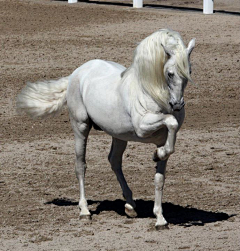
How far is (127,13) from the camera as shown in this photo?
2134 centimetres

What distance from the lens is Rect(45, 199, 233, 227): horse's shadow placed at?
7.55m

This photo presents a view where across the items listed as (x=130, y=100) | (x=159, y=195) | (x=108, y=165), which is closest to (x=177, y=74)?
(x=130, y=100)

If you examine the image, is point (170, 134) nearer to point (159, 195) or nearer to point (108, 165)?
point (159, 195)

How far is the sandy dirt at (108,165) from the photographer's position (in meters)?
7.12

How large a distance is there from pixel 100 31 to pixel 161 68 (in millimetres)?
12199

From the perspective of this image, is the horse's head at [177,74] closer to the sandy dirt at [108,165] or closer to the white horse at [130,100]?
the white horse at [130,100]

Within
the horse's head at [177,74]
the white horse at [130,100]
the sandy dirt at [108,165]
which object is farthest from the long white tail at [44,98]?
the horse's head at [177,74]

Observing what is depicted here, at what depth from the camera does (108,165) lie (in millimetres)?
9680

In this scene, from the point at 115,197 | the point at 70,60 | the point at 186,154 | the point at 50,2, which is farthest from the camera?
the point at 50,2

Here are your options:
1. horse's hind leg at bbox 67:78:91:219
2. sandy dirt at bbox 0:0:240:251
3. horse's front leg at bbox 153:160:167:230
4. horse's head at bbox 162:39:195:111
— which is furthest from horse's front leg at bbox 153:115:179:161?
horse's hind leg at bbox 67:78:91:219

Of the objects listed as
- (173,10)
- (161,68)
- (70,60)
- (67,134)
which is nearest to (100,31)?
(70,60)

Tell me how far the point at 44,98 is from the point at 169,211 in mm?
1789

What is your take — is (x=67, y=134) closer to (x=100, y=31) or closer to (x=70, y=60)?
(x=70, y=60)

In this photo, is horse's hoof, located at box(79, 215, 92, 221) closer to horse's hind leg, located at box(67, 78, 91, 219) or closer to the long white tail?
horse's hind leg, located at box(67, 78, 91, 219)
